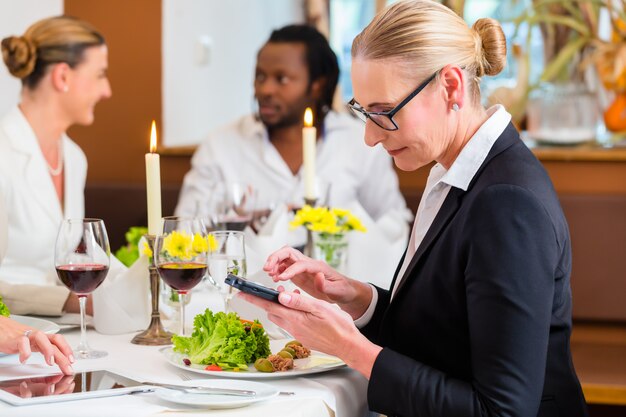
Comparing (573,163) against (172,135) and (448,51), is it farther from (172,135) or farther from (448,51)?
(448,51)

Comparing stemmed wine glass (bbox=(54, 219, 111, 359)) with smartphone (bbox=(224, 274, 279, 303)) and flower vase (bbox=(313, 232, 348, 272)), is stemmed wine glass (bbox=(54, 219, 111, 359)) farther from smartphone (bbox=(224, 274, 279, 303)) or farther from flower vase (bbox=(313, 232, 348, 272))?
flower vase (bbox=(313, 232, 348, 272))

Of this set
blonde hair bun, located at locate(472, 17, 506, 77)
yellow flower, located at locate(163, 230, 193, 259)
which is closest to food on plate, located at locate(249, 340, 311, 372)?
yellow flower, located at locate(163, 230, 193, 259)

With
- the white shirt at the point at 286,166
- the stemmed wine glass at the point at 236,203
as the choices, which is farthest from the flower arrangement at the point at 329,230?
the white shirt at the point at 286,166

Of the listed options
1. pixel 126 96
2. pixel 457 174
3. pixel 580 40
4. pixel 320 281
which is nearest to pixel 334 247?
pixel 320 281

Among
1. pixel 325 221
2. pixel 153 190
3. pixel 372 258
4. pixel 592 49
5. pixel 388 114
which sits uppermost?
pixel 592 49

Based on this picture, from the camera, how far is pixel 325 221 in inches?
82.5

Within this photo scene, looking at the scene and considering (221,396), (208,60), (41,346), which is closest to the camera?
(221,396)

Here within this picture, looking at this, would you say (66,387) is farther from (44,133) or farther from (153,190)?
(44,133)

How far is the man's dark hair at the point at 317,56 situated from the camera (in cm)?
345

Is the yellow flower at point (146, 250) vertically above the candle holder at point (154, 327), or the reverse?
the yellow flower at point (146, 250)

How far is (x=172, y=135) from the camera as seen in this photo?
391 centimetres

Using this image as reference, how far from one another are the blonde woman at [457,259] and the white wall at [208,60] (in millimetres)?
2467

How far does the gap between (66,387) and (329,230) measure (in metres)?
0.91

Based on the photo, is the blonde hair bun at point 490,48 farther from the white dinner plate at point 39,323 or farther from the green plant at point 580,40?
the green plant at point 580,40
